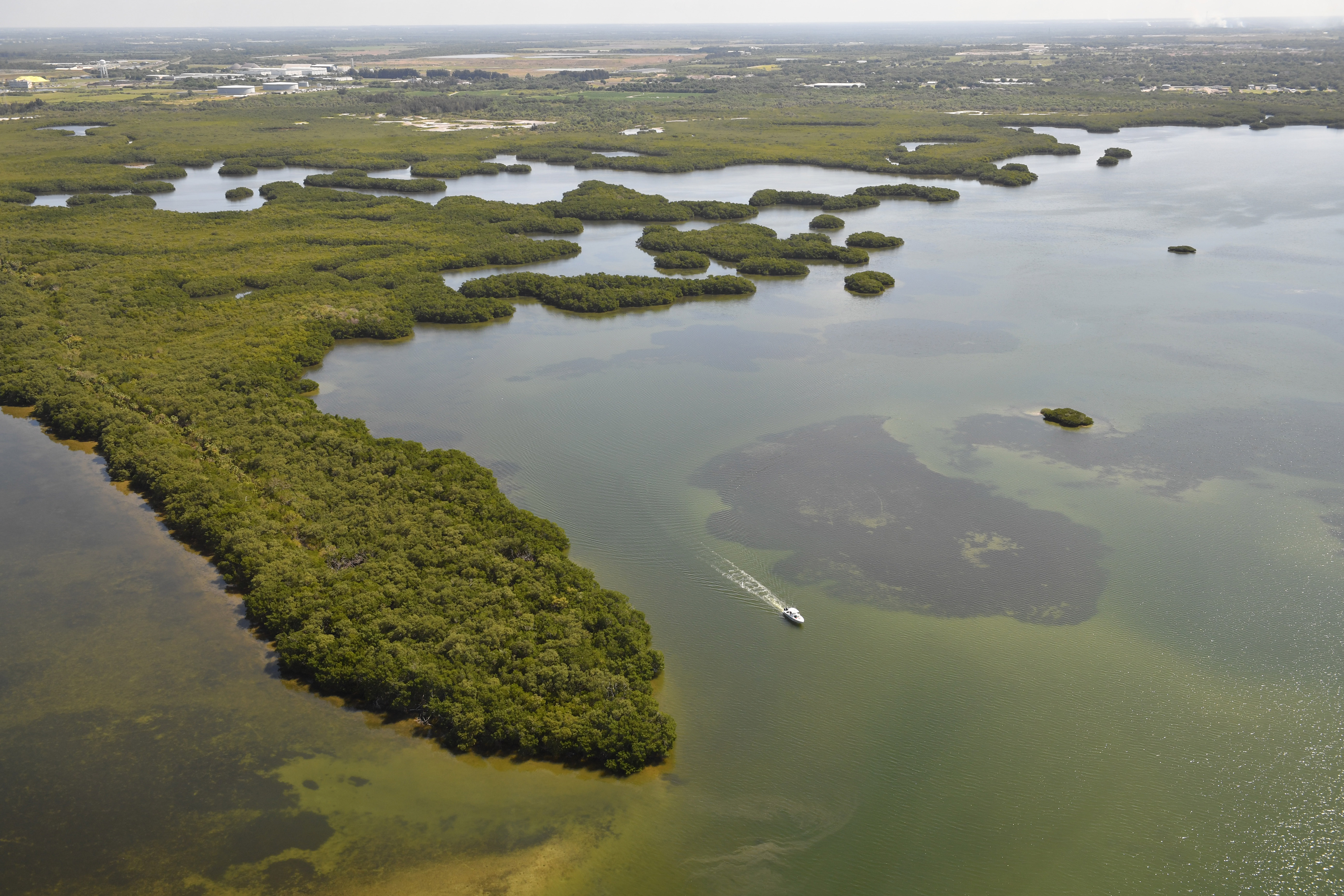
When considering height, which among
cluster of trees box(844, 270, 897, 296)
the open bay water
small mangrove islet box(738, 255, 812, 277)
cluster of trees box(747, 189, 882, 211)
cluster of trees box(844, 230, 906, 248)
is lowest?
the open bay water

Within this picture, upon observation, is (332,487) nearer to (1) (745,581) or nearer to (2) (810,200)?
(1) (745,581)

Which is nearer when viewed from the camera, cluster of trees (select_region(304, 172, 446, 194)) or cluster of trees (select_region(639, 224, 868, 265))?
cluster of trees (select_region(639, 224, 868, 265))

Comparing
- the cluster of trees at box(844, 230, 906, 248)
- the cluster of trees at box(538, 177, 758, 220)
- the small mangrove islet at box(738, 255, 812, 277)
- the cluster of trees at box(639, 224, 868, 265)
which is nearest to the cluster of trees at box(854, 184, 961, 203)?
the cluster of trees at box(538, 177, 758, 220)

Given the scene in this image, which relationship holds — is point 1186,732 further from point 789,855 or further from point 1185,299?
point 1185,299

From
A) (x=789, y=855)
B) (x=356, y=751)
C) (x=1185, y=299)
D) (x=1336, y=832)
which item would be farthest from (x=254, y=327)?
(x=1185, y=299)

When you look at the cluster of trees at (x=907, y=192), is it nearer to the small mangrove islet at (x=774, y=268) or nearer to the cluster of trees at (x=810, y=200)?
the cluster of trees at (x=810, y=200)

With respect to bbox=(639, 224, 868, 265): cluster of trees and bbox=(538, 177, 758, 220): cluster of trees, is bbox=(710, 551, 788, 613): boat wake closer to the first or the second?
bbox=(639, 224, 868, 265): cluster of trees

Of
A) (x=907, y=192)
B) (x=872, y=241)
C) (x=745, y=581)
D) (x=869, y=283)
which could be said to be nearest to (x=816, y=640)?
(x=745, y=581)
